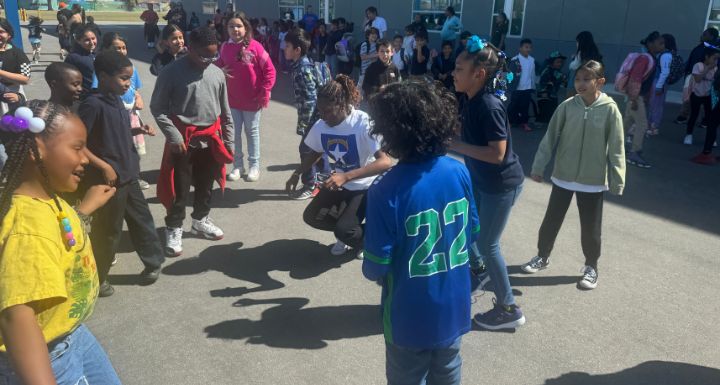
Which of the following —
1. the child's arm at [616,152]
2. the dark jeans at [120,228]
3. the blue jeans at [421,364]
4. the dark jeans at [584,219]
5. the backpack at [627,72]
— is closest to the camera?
the blue jeans at [421,364]

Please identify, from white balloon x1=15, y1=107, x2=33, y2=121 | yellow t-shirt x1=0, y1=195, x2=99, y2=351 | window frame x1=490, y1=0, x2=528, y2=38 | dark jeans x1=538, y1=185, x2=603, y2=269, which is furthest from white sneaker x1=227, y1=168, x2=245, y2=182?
window frame x1=490, y1=0, x2=528, y2=38

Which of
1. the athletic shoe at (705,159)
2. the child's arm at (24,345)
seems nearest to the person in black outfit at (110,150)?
the child's arm at (24,345)

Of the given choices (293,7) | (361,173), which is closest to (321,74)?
(361,173)

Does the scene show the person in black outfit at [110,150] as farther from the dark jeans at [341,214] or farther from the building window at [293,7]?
the building window at [293,7]

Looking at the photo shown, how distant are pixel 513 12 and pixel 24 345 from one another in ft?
51.7

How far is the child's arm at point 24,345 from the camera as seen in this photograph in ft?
5.05

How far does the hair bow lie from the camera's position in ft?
5.51

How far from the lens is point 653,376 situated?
338 cm

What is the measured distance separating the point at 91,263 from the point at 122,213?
2175mm

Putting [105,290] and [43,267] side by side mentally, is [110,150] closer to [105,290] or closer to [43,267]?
[105,290]

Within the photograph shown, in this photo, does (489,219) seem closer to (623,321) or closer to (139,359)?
(623,321)

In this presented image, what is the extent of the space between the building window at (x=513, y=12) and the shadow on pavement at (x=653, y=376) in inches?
522

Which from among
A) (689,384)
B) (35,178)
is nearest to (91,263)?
(35,178)

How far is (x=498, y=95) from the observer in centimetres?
355
